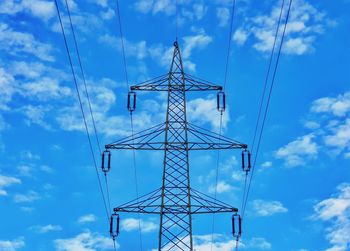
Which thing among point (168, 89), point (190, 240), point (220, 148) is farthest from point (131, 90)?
point (190, 240)

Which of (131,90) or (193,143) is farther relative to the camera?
(131,90)

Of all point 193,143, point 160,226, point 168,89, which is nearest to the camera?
point 160,226

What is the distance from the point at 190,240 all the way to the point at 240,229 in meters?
3.72

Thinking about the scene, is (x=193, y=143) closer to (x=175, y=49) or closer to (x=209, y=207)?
(x=209, y=207)

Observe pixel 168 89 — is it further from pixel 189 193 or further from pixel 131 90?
pixel 189 193

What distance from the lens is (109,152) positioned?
100 feet

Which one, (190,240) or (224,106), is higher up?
(224,106)

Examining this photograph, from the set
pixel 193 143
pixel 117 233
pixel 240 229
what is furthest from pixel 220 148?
pixel 117 233

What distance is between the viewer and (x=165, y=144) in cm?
2978

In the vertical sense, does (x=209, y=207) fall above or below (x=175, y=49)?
below

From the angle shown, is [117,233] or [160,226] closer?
[160,226]

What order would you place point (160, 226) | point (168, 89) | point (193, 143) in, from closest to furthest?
point (160, 226), point (193, 143), point (168, 89)

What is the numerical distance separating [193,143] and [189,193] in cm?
248

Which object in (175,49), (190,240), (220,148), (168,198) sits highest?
(175,49)
